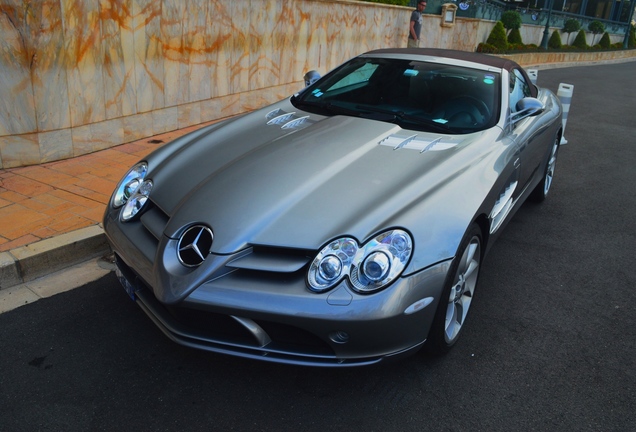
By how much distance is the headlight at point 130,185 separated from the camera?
3.31 meters

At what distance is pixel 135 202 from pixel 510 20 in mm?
23539

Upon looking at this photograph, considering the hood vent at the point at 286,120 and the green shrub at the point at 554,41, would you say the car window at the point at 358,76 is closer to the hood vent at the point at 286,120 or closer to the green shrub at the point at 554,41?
the hood vent at the point at 286,120

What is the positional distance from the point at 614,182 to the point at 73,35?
611cm

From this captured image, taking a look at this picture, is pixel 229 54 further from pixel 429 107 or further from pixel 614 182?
pixel 614 182

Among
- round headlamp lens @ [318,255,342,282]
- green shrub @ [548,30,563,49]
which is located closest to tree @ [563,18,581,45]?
green shrub @ [548,30,563,49]

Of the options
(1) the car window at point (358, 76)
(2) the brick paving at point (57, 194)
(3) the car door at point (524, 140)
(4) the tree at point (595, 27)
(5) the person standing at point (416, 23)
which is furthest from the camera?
(4) the tree at point (595, 27)

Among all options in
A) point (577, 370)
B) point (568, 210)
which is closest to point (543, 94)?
point (568, 210)

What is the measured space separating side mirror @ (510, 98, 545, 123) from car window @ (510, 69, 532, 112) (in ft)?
0.19

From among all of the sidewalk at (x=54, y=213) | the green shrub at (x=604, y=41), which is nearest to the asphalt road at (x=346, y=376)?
the sidewalk at (x=54, y=213)

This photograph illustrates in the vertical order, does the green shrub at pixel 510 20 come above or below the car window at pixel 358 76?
below

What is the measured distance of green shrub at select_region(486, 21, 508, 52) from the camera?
69.9ft

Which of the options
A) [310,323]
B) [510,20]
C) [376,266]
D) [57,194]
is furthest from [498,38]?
[310,323]

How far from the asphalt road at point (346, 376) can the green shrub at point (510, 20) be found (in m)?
21.9

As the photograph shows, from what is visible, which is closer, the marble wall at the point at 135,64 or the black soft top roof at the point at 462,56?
the black soft top roof at the point at 462,56
